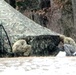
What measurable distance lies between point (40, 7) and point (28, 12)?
6.40 ft

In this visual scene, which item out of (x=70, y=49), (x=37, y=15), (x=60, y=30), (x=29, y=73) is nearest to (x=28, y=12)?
(x=37, y=15)

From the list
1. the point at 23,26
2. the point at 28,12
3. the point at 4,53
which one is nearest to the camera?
the point at 4,53

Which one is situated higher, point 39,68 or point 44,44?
point 39,68

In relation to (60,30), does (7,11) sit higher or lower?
higher

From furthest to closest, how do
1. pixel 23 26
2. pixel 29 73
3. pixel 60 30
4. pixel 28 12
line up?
pixel 28 12 → pixel 60 30 → pixel 23 26 → pixel 29 73

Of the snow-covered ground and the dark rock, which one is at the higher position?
the snow-covered ground

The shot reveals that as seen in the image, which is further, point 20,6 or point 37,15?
point 20,6

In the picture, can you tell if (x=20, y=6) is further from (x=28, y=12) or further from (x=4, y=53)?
(x=4, y=53)

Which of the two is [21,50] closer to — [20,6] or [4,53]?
[4,53]

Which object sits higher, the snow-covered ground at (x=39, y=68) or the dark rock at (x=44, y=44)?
the snow-covered ground at (x=39, y=68)

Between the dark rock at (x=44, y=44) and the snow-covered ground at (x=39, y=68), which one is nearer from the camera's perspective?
the snow-covered ground at (x=39, y=68)

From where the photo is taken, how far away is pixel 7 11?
2614cm

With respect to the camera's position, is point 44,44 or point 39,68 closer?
point 39,68

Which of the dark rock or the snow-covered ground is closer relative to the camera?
the snow-covered ground
